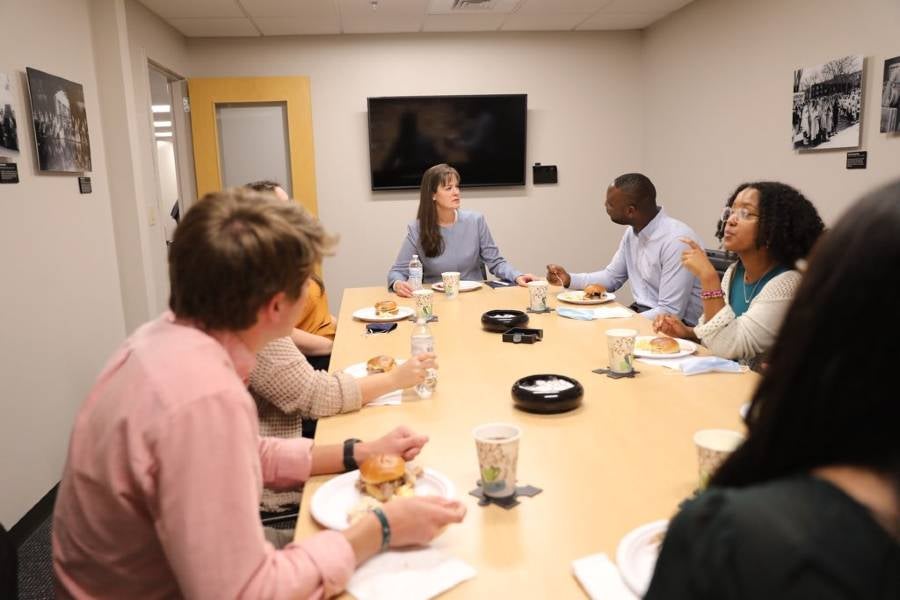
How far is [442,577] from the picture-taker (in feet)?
3.13

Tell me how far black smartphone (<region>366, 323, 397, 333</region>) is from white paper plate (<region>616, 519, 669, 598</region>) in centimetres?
168

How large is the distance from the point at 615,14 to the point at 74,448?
16.4ft

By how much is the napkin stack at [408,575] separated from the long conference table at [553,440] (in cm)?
2

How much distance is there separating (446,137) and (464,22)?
0.90 metres

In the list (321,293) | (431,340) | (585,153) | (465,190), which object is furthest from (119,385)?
(585,153)

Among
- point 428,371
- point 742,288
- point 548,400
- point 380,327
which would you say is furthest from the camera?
point 380,327

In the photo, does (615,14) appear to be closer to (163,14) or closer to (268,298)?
(163,14)

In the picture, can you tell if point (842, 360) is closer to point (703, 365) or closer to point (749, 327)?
point (703, 365)

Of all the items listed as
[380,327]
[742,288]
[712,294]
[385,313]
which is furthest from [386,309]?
[742,288]

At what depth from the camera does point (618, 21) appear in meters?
5.14

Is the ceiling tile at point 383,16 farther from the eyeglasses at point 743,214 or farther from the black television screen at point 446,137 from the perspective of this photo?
the eyeglasses at point 743,214

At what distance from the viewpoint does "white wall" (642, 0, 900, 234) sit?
3184 mm

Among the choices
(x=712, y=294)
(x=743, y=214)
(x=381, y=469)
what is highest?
(x=743, y=214)

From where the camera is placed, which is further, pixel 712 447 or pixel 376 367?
pixel 376 367
